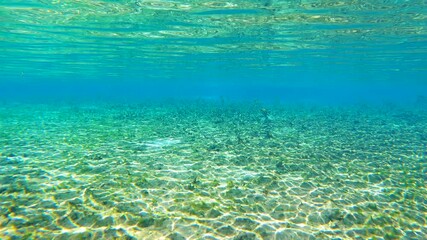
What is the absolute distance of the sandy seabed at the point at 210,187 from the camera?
600cm

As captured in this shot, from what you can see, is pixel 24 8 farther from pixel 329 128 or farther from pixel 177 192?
pixel 329 128

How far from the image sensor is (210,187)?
8219mm

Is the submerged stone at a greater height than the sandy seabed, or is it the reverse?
the submerged stone

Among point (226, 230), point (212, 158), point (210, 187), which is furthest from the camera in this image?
point (212, 158)

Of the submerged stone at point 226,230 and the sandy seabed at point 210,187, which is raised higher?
the submerged stone at point 226,230

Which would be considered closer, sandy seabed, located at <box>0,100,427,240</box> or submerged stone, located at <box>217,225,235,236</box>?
submerged stone, located at <box>217,225,235,236</box>

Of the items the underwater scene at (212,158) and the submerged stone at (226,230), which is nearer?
the submerged stone at (226,230)

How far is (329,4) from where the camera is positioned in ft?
46.1

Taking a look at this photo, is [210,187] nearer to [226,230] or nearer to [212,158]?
[226,230]

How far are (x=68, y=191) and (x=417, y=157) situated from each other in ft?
47.5

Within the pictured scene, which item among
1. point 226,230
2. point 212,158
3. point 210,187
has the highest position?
point 226,230

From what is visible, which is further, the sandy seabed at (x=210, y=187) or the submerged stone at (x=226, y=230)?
the sandy seabed at (x=210, y=187)

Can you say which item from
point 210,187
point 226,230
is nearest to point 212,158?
point 210,187

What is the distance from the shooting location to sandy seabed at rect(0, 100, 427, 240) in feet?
19.7
